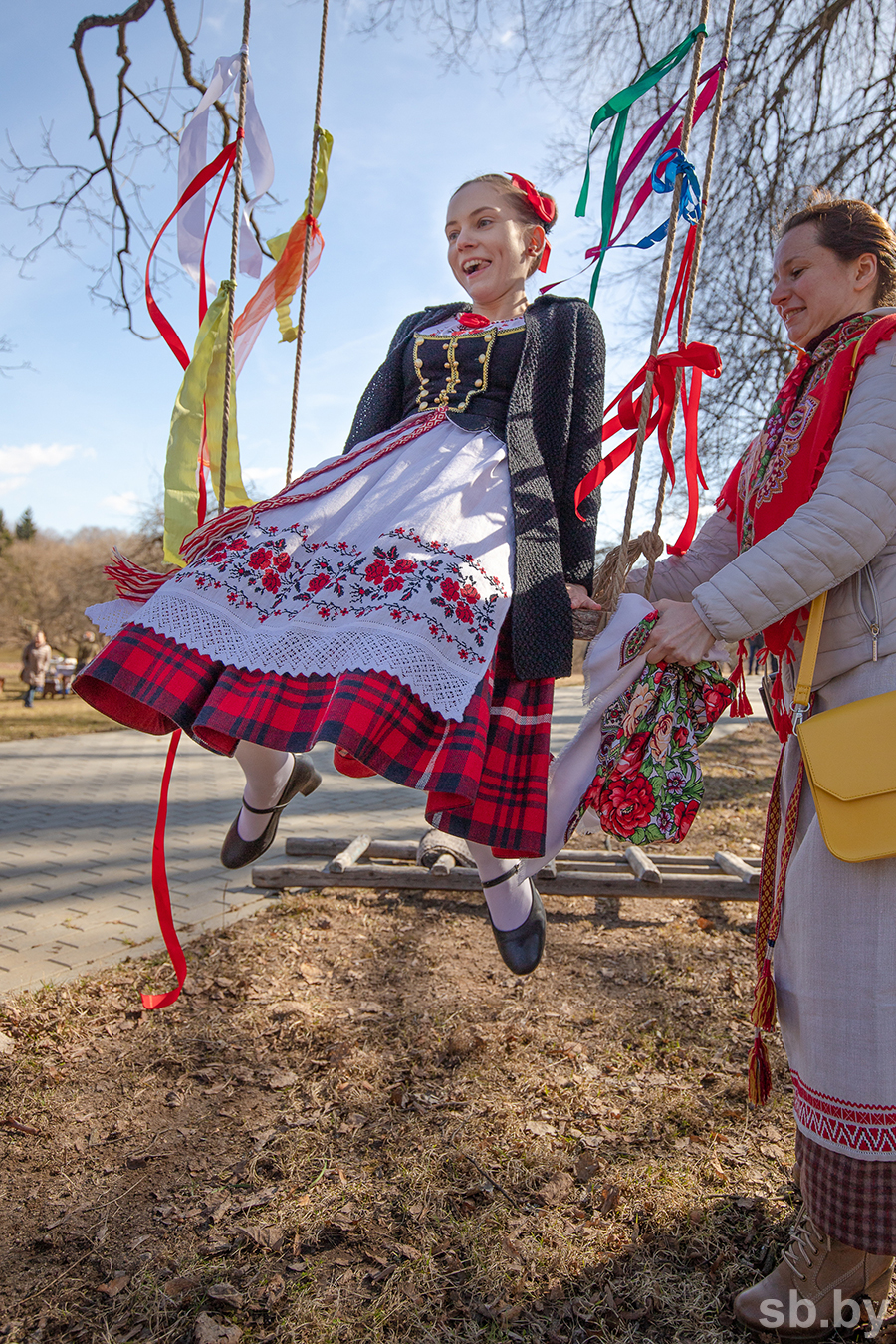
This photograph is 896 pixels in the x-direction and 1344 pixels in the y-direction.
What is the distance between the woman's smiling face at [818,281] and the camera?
A: 5.94 feet

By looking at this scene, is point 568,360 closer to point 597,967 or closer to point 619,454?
point 619,454

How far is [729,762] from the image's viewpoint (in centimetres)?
967

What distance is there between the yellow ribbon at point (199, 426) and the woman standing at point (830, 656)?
4.25 feet

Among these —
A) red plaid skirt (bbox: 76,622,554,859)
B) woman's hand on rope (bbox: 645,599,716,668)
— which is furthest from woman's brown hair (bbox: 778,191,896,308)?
red plaid skirt (bbox: 76,622,554,859)

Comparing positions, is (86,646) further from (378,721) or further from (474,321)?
(378,721)

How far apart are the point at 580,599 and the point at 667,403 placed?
523 mm

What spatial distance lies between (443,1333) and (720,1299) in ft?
1.90

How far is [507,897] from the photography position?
2146 millimetres

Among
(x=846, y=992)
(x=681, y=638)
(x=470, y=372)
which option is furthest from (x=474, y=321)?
(x=846, y=992)

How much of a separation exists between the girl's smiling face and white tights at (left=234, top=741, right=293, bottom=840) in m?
1.32

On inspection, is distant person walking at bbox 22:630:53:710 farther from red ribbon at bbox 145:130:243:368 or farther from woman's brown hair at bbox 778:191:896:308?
woman's brown hair at bbox 778:191:896:308

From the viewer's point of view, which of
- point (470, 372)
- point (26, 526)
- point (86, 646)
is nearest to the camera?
point (470, 372)

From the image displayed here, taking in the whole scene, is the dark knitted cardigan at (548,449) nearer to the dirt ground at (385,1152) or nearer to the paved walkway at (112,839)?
the dirt ground at (385,1152)

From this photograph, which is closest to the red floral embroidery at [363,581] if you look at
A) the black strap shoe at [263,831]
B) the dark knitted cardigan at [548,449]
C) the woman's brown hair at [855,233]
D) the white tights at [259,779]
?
the dark knitted cardigan at [548,449]
